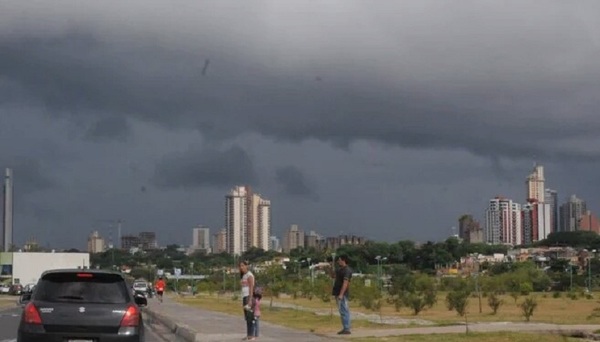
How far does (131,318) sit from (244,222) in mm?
175350

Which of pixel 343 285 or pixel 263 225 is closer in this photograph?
pixel 343 285

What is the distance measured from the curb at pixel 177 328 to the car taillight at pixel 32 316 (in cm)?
1069

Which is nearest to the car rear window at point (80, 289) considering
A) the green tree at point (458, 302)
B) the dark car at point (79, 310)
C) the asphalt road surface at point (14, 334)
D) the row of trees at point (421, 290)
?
the dark car at point (79, 310)

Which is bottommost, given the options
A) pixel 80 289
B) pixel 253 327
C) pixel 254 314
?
pixel 253 327

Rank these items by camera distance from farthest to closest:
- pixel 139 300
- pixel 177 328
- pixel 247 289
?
pixel 177 328 < pixel 247 289 < pixel 139 300

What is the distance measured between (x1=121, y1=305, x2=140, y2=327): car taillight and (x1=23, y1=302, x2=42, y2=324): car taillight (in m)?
1.20

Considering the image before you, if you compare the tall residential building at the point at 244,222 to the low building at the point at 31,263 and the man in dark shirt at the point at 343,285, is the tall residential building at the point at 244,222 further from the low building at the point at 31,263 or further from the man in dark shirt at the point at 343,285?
the man in dark shirt at the point at 343,285

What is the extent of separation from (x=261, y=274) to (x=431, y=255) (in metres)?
57.8

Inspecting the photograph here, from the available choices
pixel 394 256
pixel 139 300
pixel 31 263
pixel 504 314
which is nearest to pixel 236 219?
pixel 394 256

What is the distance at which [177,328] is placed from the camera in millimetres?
30422

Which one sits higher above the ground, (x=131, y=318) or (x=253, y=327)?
(x=131, y=318)

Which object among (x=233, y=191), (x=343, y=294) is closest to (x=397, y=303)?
(x=343, y=294)

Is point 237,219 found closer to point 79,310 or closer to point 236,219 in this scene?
point 236,219

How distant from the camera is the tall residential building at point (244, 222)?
620 ft
